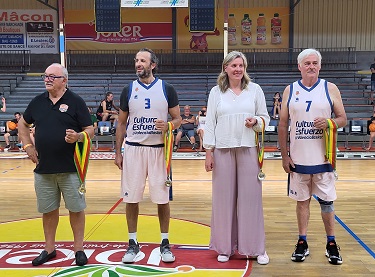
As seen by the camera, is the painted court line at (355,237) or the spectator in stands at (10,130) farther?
the spectator in stands at (10,130)

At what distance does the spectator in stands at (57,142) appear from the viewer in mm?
3250

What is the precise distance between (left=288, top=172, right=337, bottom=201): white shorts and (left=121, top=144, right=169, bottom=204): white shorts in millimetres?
1043

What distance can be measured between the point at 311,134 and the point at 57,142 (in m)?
1.97

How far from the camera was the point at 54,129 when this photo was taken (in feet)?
10.6

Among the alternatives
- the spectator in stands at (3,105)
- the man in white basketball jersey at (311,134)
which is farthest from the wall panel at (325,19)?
the man in white basketball jersey at (311,134)

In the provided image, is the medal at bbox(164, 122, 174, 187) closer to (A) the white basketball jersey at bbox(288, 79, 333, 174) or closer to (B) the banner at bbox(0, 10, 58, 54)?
(A) the white basketball jersey at bbox(288, 79, 333, 174)

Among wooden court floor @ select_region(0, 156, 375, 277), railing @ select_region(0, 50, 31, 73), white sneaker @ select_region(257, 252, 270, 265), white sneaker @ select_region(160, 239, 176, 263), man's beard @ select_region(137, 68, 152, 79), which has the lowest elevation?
wooden court floor @ select_region(0, 156, 375, 277)

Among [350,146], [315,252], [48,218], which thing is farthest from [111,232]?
[350,146]

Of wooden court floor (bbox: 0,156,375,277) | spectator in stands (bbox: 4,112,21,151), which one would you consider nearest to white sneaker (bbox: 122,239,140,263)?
wooden court floor (bbox: 0,156,375,277)

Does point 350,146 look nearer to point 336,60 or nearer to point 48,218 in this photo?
point 336,60

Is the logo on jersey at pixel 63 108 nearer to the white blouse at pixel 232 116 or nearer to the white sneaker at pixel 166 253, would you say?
the white blouse at pixel 232 116

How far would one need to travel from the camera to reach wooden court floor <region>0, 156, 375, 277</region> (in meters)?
3.45

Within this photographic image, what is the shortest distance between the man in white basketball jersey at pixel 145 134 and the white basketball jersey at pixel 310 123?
98 cm

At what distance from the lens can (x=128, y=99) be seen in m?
3.42
